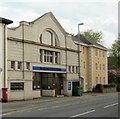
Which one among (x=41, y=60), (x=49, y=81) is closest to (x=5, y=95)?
(x=41, y=60)

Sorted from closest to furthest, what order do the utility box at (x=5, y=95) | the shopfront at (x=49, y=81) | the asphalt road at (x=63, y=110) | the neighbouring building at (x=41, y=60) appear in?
the asphalt road at (x=63, y=110) → the utility box at (x=5, y=95) → the neighbouring building at (x=41, y=60) → the shopfront at (x=49, y=81)

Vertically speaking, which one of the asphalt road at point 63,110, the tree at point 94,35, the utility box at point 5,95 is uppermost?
the tree at point 94,35

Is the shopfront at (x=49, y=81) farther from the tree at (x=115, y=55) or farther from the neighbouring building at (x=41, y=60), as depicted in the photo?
the tree at (x=115, y=55)

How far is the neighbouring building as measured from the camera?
2719 cm

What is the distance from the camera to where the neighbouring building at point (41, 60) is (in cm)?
2719

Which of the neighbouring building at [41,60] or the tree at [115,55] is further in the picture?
the tree at [115,55]

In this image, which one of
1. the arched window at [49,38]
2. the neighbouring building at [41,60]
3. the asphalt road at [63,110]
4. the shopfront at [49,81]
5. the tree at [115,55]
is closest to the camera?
the asphalt road at [63,110]

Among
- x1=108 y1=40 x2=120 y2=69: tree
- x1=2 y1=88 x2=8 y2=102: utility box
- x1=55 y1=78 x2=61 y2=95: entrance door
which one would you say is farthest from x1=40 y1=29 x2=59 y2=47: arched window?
x1=108 y1=40 x2=120 y2=69: tree

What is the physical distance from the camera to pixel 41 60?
102ft

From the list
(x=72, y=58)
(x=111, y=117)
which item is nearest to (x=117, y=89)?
(x=72, y=58)

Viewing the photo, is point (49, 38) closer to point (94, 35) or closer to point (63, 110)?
point (63, 110)

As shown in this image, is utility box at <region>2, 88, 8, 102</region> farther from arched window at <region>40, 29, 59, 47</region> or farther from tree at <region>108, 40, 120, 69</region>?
tree at <region>108, 40, 120, 69</region>

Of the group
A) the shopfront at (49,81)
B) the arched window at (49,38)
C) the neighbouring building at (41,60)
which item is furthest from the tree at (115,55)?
the arched window at (49,38)

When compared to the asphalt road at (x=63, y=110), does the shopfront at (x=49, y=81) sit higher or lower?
higher
